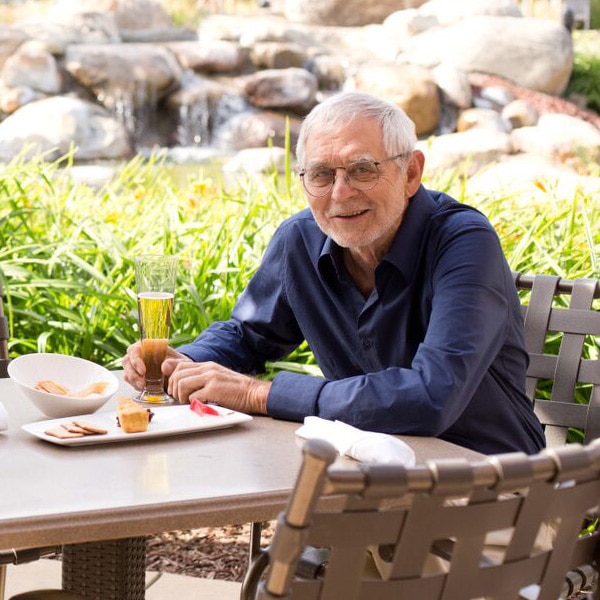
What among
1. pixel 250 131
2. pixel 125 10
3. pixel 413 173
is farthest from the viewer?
pixel 125 10

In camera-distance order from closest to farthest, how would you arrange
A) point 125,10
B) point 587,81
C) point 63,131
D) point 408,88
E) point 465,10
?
point 63,131 → point 408,88 → point 125,10 → point 587,81 → point 465,10

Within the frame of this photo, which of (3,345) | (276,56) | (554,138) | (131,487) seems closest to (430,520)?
(131,487)

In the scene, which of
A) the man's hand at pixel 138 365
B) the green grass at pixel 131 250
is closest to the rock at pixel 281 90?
the green grass at pixel 131 250

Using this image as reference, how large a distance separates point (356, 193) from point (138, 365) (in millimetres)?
550

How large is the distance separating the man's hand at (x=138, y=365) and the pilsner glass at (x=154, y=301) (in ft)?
0.16

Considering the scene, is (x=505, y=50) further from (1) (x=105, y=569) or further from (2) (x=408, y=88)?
(1) (x=105, y=569)

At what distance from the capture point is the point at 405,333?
2299mm

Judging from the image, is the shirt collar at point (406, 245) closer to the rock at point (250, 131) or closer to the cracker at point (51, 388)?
the cracker at point (51, 388)

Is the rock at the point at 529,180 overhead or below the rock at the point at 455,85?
overhead

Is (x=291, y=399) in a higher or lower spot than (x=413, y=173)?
lower

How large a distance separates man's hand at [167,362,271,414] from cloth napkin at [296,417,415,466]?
8.3 inches

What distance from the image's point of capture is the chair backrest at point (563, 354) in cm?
249

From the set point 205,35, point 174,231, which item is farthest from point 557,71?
point 174,231

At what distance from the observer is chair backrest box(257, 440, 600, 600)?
1.10 metres
